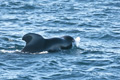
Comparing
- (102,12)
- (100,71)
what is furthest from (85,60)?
(102,12)

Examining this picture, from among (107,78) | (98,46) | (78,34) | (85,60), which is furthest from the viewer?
(78,34)

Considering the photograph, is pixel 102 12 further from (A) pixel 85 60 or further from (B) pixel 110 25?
(A) pixel 85 60

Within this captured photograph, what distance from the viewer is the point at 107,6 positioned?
98.8 feet

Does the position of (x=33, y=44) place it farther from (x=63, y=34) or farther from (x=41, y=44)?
(x=63, y=34)

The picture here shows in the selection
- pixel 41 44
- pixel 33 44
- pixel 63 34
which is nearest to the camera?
pixel 33 44

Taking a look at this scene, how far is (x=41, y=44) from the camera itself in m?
17.4

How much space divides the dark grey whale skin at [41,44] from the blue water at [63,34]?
0.29 metres

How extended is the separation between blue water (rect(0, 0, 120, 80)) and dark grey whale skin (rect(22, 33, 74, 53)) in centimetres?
29

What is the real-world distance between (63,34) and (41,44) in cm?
478

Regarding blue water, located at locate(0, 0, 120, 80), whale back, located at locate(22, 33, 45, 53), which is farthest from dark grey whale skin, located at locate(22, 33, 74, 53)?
blue water, located at locate(0, 0, 120, 80)

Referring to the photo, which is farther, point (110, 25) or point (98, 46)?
point (110, 25)

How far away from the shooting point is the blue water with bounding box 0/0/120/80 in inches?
596

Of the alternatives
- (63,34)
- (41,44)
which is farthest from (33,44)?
(63,34)

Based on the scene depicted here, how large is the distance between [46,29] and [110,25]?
336 cm
